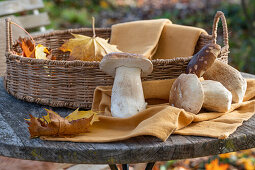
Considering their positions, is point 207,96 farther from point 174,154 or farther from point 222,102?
point 174,154

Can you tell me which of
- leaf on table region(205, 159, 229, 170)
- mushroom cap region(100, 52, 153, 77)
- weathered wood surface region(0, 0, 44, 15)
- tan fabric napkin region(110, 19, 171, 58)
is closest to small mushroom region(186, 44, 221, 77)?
mushroom cap region(100, 52, 153, 77)

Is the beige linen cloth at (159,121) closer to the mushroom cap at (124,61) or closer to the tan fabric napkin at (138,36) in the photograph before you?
the mushroom cap at (124,61)

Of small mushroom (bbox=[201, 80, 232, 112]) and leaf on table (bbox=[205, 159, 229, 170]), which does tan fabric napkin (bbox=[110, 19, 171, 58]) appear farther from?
leaf on table (bbox=[205, 159, 229, 170])

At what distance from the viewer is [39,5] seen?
3139 millimetres

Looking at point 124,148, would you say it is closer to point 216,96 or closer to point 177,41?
point 216,96

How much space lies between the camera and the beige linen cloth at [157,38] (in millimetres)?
1753

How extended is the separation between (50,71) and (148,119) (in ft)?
1.49

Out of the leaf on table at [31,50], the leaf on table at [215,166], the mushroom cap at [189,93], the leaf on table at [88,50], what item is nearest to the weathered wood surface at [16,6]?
the leaf on table at [31,50]

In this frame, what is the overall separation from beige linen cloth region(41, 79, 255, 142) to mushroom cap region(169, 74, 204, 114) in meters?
0.04

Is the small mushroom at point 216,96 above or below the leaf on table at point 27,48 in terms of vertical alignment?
below

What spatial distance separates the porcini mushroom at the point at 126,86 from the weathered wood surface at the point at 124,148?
0.16 metres

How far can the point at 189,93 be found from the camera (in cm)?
111

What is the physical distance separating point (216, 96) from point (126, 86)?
30 centimetres

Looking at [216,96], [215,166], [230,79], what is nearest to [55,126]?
[216,96]
